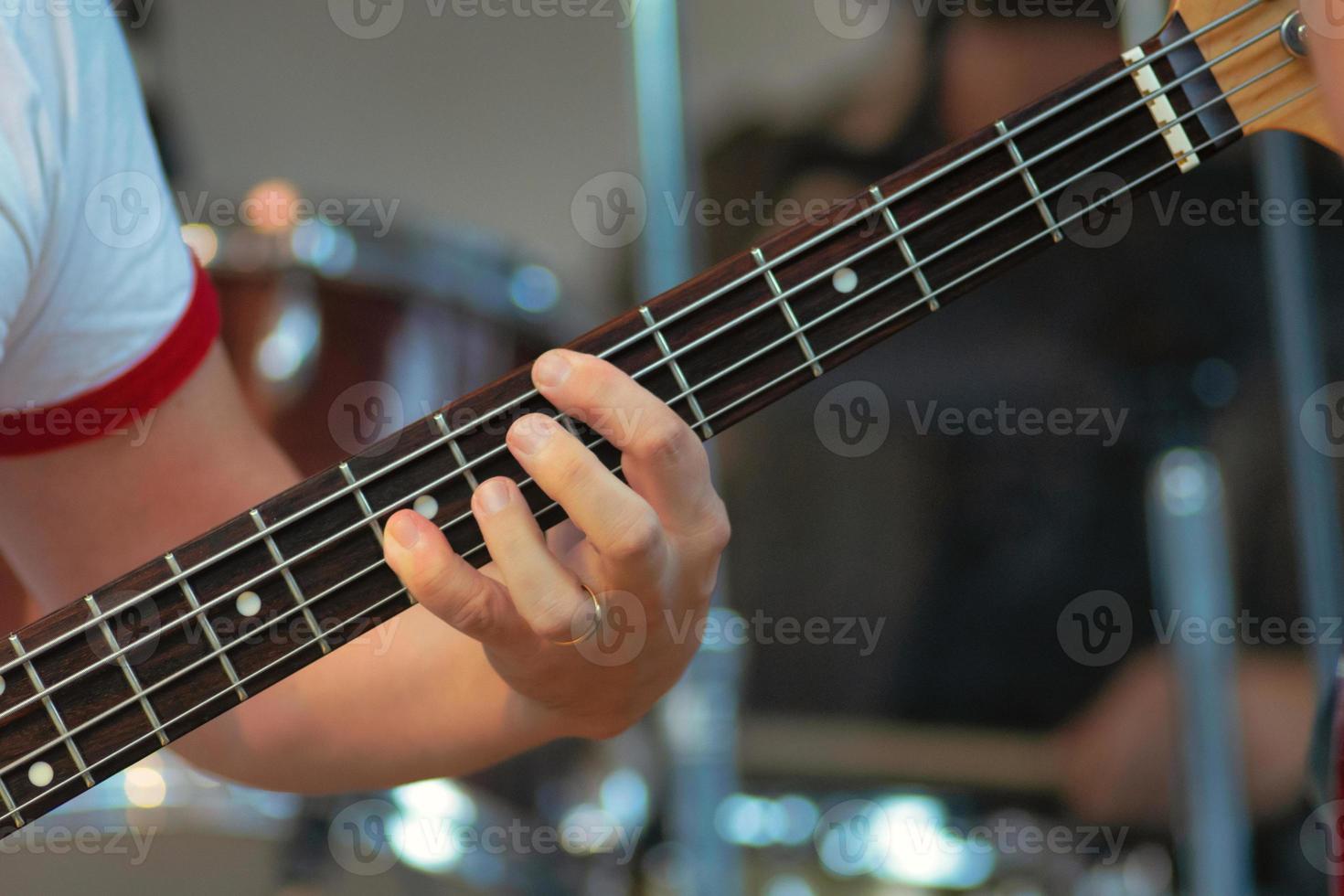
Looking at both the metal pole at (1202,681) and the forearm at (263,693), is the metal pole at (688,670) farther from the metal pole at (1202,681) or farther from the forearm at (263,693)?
the forearm at (263,693)

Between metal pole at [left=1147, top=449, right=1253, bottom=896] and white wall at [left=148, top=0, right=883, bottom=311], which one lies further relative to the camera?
white wall at [left=148, top=0, right=883, bottom=311]

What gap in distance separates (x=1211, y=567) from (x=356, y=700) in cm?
125

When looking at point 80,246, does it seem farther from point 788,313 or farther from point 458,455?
point 788,313

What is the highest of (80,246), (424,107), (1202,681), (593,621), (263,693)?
(424,107)

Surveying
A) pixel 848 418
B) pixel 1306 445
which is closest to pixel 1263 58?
pixel 1306 445

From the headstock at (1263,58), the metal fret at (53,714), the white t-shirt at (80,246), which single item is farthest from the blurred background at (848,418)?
the headstock at (1263,58)

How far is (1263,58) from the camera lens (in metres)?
0.57

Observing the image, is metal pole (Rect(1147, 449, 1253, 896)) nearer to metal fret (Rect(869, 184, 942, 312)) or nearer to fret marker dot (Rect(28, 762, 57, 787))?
metal fret (Rect(869, 184, 942, 312))

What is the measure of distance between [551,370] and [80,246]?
0.30 m

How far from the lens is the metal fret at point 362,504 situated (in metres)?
0.58

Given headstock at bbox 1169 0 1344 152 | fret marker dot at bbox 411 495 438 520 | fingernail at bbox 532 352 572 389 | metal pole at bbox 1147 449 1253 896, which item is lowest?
metal pole at bbox 1147 449 1253 896

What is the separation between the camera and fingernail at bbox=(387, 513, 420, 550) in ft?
1.83

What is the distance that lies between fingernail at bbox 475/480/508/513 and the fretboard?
0.02m

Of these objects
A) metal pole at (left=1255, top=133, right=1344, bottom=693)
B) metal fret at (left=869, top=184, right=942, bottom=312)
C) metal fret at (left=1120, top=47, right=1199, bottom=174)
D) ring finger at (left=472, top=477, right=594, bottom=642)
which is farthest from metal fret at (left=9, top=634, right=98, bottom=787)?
metal pole at (left=1255, top=133, right=1344, bottom=693)
